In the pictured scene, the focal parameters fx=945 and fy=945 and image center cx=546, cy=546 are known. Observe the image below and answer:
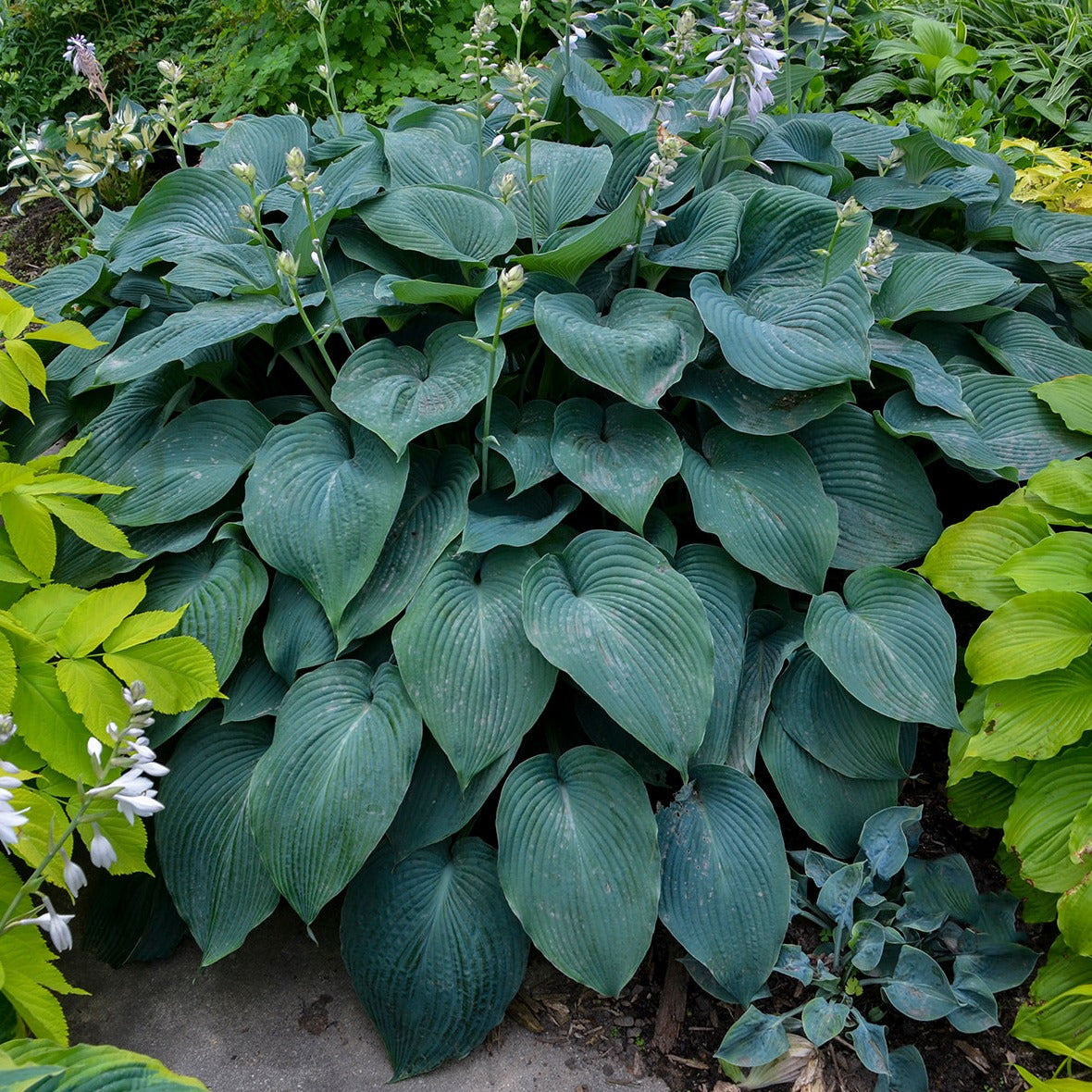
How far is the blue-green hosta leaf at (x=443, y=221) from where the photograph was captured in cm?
246

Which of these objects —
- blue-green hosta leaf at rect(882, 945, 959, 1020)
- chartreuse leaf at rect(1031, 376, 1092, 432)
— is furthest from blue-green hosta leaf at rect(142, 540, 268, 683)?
chartreuse leaf at rect(1031, 376, 1092, 432)

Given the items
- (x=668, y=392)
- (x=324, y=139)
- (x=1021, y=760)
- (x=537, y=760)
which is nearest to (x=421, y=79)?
(x=324, y=139)

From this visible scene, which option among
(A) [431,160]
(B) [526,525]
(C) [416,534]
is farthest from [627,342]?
(A) [431,160]

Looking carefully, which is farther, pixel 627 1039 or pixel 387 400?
pixel 387 400

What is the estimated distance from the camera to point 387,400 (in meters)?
2.23

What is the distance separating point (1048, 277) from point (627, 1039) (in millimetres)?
2637

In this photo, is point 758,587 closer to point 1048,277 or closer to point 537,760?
point 537,760

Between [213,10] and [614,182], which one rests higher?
[213,10]

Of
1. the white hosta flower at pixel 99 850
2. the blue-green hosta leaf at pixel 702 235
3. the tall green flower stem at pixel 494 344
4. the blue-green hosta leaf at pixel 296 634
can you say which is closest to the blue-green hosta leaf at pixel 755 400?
the blue-green hosta leaf at pixel 702 235

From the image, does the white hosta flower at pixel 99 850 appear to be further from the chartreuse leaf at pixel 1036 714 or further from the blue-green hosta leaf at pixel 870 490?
the blue-green hosta leaf at pixel 870 490

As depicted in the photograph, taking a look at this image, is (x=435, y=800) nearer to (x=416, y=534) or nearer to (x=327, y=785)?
(x=327, y=785)

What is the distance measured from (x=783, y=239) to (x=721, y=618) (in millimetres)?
1108

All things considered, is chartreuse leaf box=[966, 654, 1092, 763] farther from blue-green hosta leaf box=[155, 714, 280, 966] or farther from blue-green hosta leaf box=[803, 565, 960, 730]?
Answer: blue-green hosta leaf box=[155, 714, 280, 966]

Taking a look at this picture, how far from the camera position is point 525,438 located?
2344 mm
